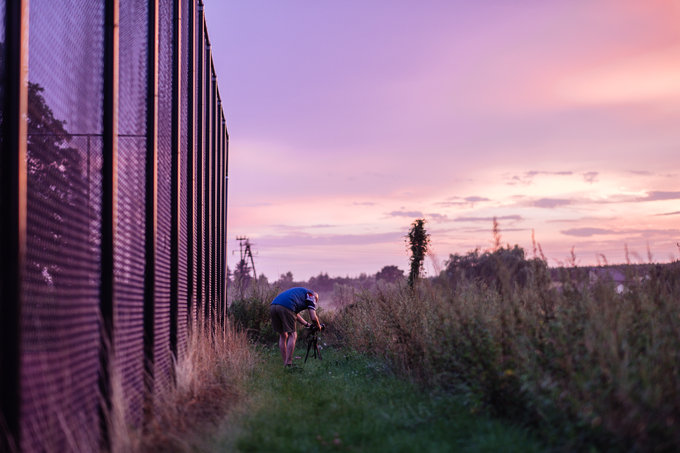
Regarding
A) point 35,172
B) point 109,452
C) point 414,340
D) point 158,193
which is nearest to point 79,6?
point 35,172

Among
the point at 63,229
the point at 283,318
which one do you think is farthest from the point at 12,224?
the point at 283,318

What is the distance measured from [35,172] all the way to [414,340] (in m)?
5.24

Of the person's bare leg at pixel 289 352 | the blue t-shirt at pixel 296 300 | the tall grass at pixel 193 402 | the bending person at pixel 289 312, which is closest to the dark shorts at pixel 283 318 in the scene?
the bending person at pixel 289 312

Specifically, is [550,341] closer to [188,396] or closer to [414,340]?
[414,340]

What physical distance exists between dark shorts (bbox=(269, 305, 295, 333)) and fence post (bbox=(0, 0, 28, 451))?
27.6 ft

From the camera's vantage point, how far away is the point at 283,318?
11.7 metres

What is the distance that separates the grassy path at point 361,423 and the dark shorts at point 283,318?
315 centimetres

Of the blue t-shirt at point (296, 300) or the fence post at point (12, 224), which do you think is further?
the blue t-shirt at point (296, 300)

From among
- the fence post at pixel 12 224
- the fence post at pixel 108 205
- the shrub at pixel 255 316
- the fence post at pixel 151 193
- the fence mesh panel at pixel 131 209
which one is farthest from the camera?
the shrub at pixel 255 316

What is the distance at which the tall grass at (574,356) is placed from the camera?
4238 mm

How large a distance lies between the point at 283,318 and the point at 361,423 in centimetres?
615

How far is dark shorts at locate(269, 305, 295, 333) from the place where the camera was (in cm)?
1159

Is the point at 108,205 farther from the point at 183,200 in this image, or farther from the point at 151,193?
the point at 183,200

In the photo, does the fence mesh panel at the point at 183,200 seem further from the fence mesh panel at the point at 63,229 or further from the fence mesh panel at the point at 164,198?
the fence mesh panel at the point at 63,229
